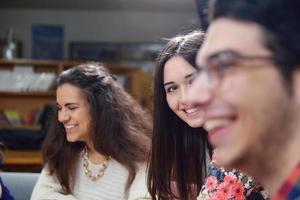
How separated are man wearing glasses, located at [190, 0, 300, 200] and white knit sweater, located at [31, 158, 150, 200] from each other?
1415 mm

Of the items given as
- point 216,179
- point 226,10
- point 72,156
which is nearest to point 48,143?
point 72,156

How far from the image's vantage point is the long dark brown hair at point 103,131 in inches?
80.4

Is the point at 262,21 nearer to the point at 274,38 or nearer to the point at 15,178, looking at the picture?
the point at 274,38

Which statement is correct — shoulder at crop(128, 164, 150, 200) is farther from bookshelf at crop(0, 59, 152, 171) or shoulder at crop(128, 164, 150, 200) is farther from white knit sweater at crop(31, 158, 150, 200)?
bookshelf at crop(0, 59, 152, 171)

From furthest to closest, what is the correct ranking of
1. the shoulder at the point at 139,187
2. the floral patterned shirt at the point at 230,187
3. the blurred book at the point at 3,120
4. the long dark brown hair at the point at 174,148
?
the blurred book at the point at 3,120
the shoulder at the point at 139,187
the long dark brown hair at the point at 174,148
the floral patterned shirt at the point at 230,187

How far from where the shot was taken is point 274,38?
1.77 feet

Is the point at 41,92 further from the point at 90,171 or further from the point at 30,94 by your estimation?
the point at 90,171

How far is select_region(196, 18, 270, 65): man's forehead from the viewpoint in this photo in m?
0.55

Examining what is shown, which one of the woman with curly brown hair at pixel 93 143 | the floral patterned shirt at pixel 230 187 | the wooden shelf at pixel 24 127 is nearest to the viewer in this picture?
the floral patterned shirt at pixel 230 187

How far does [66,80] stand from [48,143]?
31 cm

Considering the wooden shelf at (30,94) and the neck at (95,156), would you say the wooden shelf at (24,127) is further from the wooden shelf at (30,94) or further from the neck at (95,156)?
the neck at (95,156)

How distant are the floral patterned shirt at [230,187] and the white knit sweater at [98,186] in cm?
83

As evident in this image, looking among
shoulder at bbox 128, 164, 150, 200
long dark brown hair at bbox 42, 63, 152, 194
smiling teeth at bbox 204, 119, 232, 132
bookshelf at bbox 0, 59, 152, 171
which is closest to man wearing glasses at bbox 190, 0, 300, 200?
smiling teeth at bbox 204, 119, 232, 132

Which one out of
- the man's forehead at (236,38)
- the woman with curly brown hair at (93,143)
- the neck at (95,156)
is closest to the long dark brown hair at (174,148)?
the woman with curly brown hair at (93,143)
